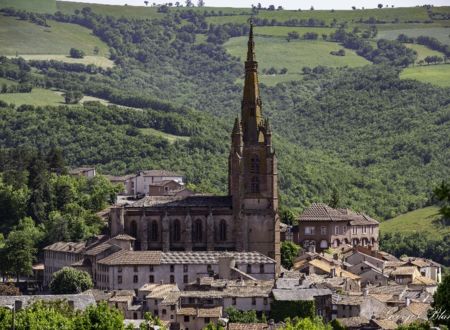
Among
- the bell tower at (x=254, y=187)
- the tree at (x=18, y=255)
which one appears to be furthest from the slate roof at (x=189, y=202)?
the tree at (x=18, y=255)

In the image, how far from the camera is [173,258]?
138625 mm

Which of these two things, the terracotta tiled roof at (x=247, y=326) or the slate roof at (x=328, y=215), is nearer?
the terracotta tiled roof at (x=247, y=326)

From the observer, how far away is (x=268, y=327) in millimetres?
111438

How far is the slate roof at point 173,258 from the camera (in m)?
137

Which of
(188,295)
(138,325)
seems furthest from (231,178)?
(138,325)

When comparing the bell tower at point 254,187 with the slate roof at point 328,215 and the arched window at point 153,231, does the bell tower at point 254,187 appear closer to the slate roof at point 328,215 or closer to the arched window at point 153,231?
the arched window at point 153,231

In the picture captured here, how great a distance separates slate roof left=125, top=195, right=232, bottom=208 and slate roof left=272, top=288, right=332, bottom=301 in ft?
88.9

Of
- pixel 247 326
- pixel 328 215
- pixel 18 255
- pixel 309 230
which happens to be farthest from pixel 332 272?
pixel 247 326

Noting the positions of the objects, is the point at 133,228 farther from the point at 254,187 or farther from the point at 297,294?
the point at 297,294

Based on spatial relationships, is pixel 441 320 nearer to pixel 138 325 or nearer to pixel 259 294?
pixel 138 325

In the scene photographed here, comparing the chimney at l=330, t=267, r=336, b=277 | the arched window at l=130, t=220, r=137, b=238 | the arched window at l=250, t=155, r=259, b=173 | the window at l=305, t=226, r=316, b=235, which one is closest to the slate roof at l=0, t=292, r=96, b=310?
the arched window at l=130, t=220, r=137, b=238

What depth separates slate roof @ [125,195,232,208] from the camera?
5906 inches

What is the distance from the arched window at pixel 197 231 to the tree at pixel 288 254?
27.1 feet

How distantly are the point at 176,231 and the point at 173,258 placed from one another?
11.3 meters
